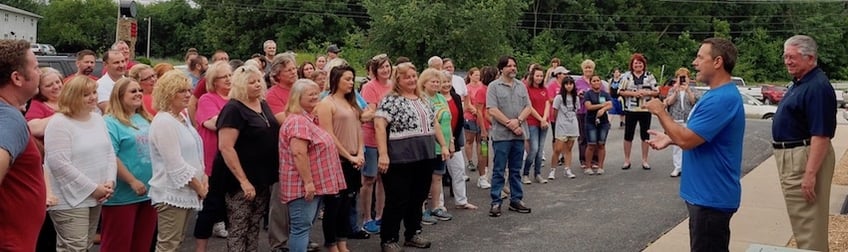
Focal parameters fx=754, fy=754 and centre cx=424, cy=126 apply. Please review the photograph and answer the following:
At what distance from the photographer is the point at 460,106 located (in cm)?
808

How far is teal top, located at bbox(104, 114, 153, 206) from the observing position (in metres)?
4.80

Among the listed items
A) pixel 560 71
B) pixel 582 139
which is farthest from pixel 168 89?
pixel 560 71

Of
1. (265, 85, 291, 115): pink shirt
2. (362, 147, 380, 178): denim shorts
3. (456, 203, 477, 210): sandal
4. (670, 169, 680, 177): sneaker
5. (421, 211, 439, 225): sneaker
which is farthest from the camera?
(670, 169, 680, 177): sneaker

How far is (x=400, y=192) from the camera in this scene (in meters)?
6.15

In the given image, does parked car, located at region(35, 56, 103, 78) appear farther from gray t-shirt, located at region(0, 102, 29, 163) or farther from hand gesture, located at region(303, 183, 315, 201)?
gray t-shirt, located at region(0, 102, 29, 163)

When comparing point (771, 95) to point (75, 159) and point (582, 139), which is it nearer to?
point (582, 139)

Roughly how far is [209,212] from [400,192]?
5.01ft

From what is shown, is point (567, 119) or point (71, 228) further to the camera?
point (567, 119)

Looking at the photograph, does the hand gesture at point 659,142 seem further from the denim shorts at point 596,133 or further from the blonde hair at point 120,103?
the denim shorts at point 596,133

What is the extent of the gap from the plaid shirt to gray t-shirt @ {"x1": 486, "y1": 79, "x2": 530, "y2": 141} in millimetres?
2564

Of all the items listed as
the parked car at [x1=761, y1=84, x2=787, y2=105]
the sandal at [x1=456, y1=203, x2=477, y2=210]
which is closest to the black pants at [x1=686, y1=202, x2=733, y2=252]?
the sandal at [x1=456, y1=203, x2=477, y2=210]

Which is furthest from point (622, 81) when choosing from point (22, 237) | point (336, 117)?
point (22, 237)

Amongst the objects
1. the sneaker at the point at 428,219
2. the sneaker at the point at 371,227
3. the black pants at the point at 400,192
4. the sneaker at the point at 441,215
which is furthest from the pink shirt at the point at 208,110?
the sneaker at the point at 441,215

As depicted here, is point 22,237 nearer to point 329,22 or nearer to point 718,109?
point 718,109
